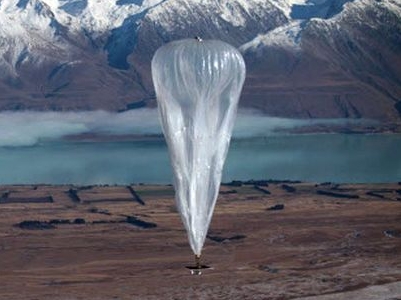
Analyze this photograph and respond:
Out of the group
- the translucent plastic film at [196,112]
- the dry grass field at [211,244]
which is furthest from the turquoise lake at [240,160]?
the translucent plastic film at [196,112]

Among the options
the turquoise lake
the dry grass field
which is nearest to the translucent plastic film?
the dry grass field

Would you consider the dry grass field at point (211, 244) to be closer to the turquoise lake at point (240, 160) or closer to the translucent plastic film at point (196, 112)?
the turquoise lake at point (240, 160)

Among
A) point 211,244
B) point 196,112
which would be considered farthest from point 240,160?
point 196,112

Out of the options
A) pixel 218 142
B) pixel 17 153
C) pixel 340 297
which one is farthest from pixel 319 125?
pixel 218 142

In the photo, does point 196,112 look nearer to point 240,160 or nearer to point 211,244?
point 211,244

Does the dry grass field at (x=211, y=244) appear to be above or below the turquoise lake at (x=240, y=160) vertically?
above

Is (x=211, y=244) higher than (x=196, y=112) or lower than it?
lower

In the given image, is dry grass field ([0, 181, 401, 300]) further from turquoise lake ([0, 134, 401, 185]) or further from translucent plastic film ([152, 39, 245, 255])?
translucent plastic film ([152, 39, 245, 255])
